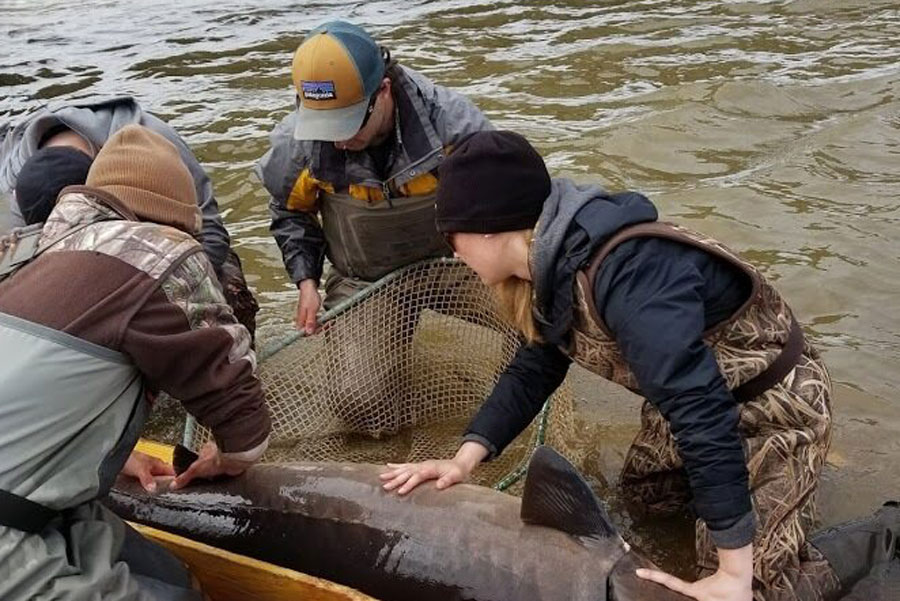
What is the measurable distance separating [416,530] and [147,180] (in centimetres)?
132

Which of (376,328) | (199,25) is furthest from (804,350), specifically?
(199,25)

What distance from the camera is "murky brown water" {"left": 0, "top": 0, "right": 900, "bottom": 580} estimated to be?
16.2ft

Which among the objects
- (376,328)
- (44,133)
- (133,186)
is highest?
(133,186)

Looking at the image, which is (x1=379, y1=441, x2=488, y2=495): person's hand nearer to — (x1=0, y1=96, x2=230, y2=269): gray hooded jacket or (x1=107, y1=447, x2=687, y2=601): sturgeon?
(x1=107, y1=447, x2=687, y2=601): sturgeon

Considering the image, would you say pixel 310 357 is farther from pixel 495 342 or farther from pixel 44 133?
pixel 44 133

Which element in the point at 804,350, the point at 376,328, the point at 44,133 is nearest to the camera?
the point at 804,350

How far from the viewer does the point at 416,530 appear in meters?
Result: 3.05

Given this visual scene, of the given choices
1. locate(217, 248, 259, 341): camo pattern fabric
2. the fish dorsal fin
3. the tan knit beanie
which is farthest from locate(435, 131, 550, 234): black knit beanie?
locate(217, 248, 259, 341): camo pattern fabric

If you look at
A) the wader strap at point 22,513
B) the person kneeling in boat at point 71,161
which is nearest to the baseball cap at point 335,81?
the person kneeling in boat at point 71,161

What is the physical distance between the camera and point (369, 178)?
4.22 meters

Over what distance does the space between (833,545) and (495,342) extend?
66.4 inches

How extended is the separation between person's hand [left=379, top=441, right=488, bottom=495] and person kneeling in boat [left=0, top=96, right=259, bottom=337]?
1.02m

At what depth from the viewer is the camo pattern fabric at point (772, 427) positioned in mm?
3020

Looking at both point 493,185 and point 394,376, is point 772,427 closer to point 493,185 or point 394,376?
point 493,185
